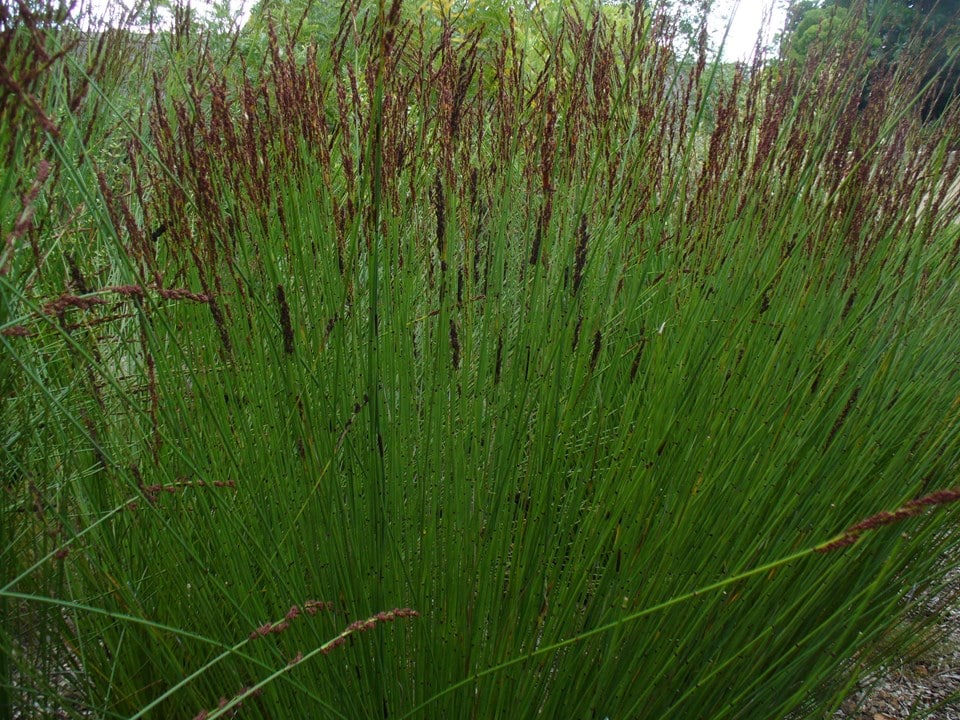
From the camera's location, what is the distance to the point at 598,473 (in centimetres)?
183

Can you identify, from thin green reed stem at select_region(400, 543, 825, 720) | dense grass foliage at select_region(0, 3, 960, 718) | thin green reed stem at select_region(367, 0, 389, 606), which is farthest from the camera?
dense grass foliage at select_region(0, 3, 960, 718)

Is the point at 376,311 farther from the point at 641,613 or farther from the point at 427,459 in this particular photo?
the point at 641,613

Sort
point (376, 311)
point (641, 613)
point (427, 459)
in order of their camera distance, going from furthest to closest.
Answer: point (427, 459) → point (376, 311) → point (641, 613)

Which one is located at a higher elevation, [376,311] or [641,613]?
[376,311]

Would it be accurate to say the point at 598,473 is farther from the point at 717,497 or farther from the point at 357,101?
the point at 357,101

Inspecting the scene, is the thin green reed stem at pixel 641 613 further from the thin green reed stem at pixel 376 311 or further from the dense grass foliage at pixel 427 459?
the thin green reed stem at pixel 376 311

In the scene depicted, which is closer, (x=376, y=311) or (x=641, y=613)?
(x=641, y=613)

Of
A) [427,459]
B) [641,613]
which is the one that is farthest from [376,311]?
[641,613]

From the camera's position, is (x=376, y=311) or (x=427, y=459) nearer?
(x=376, y=311)

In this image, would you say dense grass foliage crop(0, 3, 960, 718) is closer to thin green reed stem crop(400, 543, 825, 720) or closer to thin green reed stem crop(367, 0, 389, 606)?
thin green reed stem crop(367, 0, 389, 606)

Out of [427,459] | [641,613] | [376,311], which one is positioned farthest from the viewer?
[427,459]

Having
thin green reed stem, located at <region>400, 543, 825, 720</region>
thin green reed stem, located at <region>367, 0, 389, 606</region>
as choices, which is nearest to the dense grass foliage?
thin green reed stem, located at <region>367, 0, 389, 606</region>

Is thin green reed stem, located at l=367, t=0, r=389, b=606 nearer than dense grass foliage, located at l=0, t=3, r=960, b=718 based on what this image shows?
Yes

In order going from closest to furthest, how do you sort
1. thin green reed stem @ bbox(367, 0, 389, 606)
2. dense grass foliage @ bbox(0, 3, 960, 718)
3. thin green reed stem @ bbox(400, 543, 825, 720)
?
thin green reed stem @ bbox(400, 543, 825, 720) → thin green reed stem @ bbox(367, 0, 389, 606) → dense grass foliage @ bbox(0, 3, 960, 718)
